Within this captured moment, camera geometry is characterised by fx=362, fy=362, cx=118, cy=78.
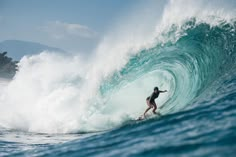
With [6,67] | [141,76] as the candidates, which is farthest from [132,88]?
[6,67]

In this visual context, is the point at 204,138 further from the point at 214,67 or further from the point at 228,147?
the point at 214,67

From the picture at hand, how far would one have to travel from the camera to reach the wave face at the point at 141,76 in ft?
54.7

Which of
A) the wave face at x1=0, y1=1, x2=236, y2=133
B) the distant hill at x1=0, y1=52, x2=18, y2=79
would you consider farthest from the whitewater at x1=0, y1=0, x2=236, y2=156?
the distant hill at x1=0, y1=52, x2=18, y2=79

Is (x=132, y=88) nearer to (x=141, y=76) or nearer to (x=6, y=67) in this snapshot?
(x=141, y=76)

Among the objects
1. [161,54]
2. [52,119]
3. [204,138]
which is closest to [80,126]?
[52,119]

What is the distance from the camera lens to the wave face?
54.7ft

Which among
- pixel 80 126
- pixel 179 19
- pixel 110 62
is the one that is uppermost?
pixel 179 19

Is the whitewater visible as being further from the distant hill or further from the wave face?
the distant hill

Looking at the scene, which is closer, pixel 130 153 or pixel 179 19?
pixel 130 153

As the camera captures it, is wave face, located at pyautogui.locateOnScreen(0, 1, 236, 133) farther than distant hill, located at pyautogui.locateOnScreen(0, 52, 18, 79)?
No

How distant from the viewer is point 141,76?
19.1m

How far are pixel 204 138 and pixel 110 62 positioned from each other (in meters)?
12.3

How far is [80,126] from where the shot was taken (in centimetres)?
1623

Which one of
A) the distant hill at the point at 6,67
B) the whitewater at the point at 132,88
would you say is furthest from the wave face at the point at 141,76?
the distant hill at the point at 6,67
